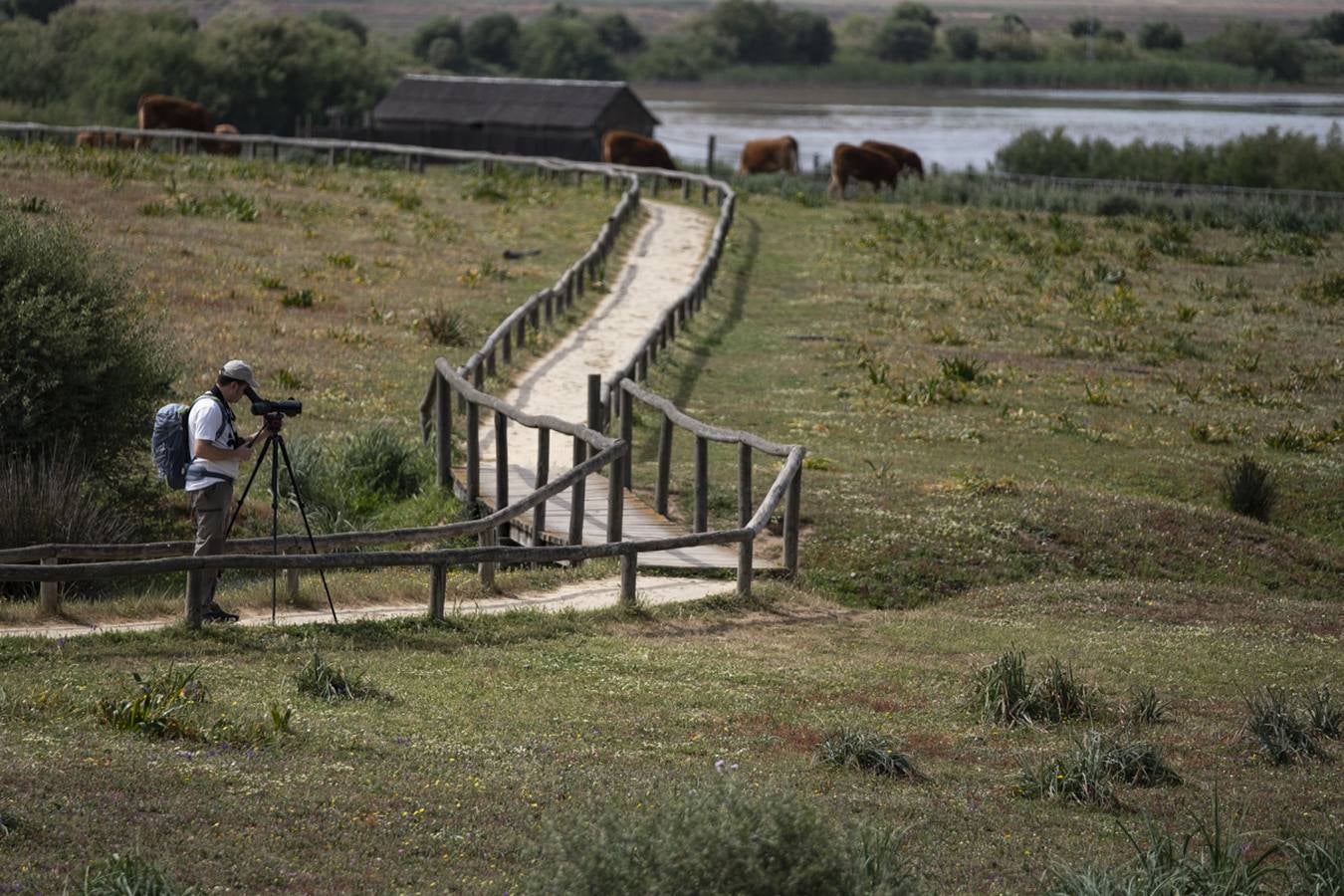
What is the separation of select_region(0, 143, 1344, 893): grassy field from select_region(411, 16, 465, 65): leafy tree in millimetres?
103465

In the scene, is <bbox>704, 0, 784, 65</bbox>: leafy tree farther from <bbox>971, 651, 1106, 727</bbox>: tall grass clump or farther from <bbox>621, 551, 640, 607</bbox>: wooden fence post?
<bbox>971, 651, 1106, 727</bbox>: tall grass clump

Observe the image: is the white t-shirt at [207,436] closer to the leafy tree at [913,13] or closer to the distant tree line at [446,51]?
the distant tree line at [446,51]

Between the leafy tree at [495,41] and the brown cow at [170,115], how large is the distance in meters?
75.2

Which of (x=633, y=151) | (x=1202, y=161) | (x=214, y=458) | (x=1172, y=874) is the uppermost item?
(x=1202, y=161)

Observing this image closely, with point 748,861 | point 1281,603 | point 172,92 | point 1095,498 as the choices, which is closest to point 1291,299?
point 1095,498

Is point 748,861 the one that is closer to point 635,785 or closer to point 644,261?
point 635,785

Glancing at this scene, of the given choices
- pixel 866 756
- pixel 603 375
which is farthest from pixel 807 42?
pixel 866 756

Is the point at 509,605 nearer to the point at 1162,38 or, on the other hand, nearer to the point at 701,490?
the point at 701,490

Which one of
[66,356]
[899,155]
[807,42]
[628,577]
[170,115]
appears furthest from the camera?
[807,42]

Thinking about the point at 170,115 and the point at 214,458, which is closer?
the point at 214,458

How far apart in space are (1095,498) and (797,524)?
14.1ft

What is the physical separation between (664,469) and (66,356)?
5563 millimetres

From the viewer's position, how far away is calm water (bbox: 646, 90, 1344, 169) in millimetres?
84188

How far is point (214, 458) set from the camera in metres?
11.9
